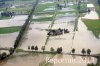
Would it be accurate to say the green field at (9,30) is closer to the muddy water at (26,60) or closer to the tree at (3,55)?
the tree at (3,55)

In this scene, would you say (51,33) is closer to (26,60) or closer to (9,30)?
(9,30)

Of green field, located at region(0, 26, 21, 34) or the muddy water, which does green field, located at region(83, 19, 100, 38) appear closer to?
the muddy water

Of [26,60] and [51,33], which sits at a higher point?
[51,33]

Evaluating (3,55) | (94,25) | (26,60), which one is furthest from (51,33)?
(3,55)

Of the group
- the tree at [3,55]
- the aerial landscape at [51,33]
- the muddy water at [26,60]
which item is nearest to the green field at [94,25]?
the aerial landscape at [51,33]

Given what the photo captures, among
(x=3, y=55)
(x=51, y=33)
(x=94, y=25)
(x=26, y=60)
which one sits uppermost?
(x=94, y=25)

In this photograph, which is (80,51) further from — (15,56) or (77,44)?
(15,56)

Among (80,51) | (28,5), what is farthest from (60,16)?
(80,51)

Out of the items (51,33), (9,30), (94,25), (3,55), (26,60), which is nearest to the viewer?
(26,60)
